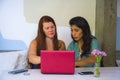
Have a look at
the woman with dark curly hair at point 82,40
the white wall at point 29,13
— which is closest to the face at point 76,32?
the woman with dark curly hair at point 82,40

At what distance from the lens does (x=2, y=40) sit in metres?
3.06

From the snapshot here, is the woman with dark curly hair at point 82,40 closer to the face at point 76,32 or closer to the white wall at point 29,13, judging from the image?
the face at point 76,32

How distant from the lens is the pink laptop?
2.05 metres

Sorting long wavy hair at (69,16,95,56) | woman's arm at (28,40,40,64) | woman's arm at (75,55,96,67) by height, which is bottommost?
woman's arm at (75,55,96,67)

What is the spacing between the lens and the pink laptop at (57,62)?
2047 millimetres

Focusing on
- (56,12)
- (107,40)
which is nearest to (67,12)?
(56,12)

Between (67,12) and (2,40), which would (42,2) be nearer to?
(67,12)

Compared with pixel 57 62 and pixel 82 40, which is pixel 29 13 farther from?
pixel 57 62

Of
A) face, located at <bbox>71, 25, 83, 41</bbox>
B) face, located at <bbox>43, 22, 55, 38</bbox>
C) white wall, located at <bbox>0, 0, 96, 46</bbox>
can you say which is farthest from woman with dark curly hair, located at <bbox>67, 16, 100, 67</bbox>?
white wall, located at <bbox>0, 0, 96, 46</bbox>

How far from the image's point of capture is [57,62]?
205 centimetres

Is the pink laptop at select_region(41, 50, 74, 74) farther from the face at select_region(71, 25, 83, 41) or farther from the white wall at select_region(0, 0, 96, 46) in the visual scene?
the white wall at select_region(0, 0, 96, 46)

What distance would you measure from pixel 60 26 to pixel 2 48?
31.9 inches

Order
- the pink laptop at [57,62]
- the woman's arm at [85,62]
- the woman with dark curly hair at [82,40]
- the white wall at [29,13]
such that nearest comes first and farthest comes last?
the pink laptop at [57,62] → the woman's arm at [85,62] → the woman with dark curly hair at [82,40] → the white wall at [29,13]

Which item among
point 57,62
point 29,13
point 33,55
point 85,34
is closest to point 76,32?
point 85,34
